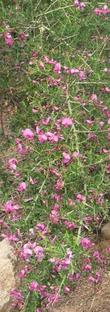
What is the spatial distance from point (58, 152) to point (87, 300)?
935mm

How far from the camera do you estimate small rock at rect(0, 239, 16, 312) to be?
412cm

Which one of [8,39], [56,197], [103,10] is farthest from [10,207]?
[103,10]

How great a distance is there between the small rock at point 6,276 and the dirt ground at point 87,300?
0.86ft

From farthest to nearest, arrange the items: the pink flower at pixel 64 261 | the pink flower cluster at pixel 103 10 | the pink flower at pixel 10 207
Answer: the pink flower cluster at pixel 103 10 < the pink flower at pixel 10 207 < the pink flower at pixel 64 261

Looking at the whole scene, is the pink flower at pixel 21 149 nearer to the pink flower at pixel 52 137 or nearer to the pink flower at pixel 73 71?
the pink flower at pixel 52 137

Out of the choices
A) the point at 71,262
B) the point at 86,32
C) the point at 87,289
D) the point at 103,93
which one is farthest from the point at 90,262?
the point at 86,32

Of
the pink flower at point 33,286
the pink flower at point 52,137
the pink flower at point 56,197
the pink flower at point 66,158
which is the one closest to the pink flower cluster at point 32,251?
the pink flower at point 33,286

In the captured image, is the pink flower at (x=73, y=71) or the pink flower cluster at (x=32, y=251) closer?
the pink flower cluster at (x=32, y=251)

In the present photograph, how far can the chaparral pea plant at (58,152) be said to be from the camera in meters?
3.62

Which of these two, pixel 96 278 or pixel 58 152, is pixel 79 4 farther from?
pixel 96 278

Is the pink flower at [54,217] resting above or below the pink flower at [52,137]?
below

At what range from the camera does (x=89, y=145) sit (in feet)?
13.2

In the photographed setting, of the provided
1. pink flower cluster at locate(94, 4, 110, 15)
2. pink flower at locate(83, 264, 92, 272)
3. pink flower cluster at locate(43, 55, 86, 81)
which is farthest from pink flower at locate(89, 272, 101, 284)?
pink flower cluster at locate(94, 4, 110, 15)

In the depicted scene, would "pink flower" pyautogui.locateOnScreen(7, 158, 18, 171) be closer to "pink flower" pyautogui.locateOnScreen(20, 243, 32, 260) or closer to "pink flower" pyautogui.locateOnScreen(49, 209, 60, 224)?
"pink flower" pyautogui.locateOnScreen(49, 209, 60, 224)
